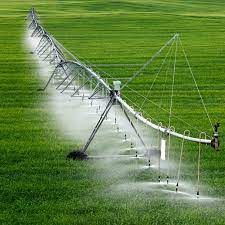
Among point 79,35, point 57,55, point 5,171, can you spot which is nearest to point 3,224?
point 5,171

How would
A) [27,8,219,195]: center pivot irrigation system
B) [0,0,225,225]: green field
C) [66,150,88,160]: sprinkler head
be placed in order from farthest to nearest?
[66,150,88,160]: sprinkler head
[27,8,219,195]: center pivot irrigation system
[0,0,225,225]: green field

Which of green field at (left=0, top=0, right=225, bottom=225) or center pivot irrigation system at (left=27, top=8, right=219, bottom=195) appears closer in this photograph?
green field at (left=0, top=0, right=225, bottom=225)

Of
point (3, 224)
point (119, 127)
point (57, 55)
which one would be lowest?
point (3, 224)

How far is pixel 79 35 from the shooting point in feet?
124

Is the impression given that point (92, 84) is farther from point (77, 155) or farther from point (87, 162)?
point (87, 162)

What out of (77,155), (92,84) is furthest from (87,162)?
(92,84)

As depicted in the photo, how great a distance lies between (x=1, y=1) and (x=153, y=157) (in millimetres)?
66490

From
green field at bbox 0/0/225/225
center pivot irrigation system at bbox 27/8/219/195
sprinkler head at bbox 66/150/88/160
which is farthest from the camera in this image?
sprinkler head at bbox 66/150/88/160

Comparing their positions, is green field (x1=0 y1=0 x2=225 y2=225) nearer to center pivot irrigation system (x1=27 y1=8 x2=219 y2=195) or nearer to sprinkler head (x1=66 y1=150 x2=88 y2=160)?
sprinkler head (x1=66 y1=150 x2=88 y2=160)

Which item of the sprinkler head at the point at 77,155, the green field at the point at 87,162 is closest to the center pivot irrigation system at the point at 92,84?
the sprinkler head at the point at 77,155

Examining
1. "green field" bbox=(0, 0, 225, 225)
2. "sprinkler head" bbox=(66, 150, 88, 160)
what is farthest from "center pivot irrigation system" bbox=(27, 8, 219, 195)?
"green field" bbox=(0, 0, 225, 225)

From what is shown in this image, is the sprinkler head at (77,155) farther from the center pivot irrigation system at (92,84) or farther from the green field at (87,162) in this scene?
the green field at (87,162)

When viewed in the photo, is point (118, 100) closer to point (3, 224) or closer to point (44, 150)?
point (44, 150)

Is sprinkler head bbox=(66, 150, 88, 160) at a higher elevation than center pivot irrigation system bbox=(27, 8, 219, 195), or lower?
lower
